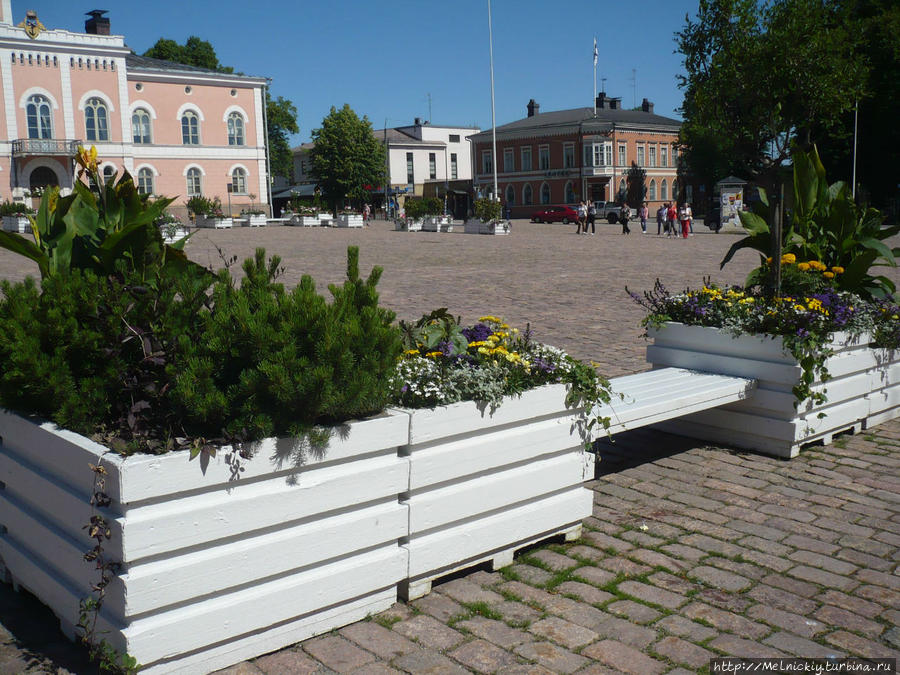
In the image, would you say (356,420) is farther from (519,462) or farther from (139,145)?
(139,145)

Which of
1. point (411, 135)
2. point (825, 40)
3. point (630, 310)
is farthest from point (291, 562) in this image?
point (411, 135)

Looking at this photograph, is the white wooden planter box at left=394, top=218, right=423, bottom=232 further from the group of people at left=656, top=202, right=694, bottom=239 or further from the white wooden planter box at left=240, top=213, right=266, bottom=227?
the group of people at left=656, top=202, right=694, bottom=239

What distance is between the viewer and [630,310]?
1237 centimetres

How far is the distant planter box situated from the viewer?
43.8 meters

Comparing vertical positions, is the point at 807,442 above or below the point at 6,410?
below

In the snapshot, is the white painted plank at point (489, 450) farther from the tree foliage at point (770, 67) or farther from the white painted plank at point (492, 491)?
the tree foliage at point (770, 67)

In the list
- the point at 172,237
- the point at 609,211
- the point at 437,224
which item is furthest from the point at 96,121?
the point at 609,211

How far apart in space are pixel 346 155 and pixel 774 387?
198ft

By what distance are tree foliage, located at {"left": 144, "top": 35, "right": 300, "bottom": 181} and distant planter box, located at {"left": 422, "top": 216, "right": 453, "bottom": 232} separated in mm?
37492

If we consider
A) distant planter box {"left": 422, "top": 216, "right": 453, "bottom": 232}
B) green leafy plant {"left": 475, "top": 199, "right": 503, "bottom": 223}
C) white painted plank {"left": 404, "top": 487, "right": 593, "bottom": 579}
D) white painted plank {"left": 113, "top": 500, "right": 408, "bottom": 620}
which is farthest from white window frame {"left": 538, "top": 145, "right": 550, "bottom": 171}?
white painted plank {"left": 113, "top": 500, "right": 408, "bottom": 620}

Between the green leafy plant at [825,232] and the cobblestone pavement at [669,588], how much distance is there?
122 cm

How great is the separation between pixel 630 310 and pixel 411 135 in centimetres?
8063

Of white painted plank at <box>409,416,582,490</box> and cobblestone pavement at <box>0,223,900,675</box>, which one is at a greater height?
white painted plank at <box>409,416,582,490</box>

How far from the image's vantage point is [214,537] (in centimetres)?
305
